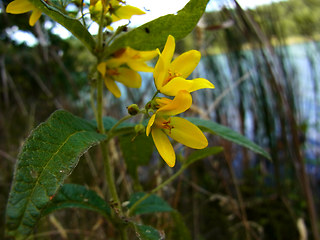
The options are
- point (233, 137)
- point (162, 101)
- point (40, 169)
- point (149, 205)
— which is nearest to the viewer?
point (40, 169)

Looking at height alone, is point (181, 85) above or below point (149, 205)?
above

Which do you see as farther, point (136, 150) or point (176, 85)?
point (136, 150)

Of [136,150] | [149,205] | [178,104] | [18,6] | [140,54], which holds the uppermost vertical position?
[18,6]

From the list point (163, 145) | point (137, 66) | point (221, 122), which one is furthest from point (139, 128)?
point (221, 122)

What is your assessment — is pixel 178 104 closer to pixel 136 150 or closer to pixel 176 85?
pixel 176 85

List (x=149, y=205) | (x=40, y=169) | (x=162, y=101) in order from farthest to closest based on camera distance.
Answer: (x=149, y=205), (x=162, y=101), (x=40, y=169)

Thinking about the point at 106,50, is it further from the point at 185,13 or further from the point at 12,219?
the point at 12,219

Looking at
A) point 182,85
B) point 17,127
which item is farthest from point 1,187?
point 182,85

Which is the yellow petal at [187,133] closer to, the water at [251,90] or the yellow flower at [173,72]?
the yellow flower at [173,72]
